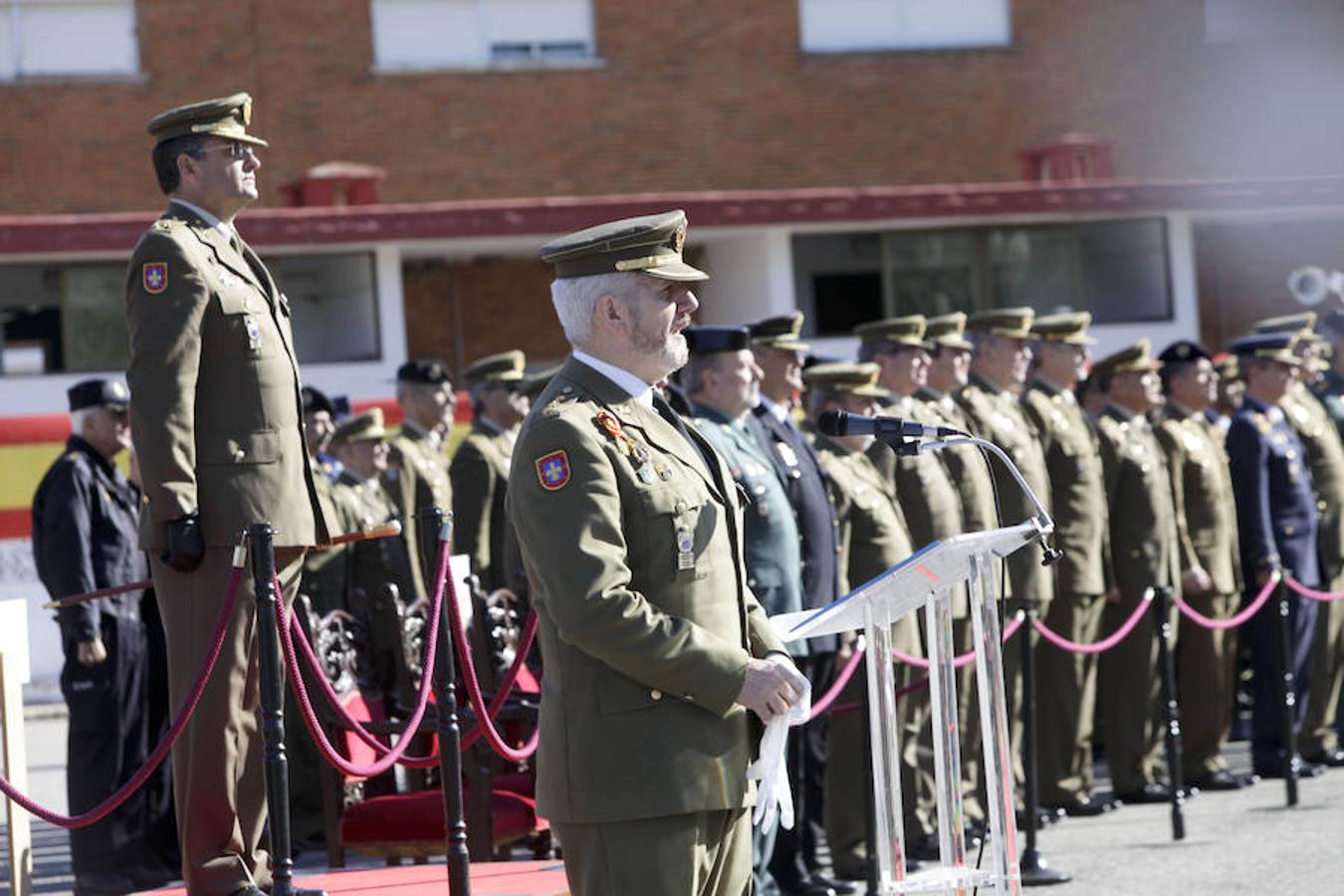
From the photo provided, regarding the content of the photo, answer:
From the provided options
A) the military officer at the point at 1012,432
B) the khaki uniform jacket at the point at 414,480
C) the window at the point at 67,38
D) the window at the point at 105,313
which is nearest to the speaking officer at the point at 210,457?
the military officer at the point at 1012,432

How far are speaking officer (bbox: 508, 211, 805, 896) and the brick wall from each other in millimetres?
20497

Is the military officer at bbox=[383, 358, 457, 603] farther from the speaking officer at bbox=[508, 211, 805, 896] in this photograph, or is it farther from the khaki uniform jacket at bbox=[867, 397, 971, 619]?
the speaking officer at bbox=[508, 211, 805, 896]

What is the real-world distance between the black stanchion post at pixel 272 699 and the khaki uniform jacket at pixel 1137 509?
18.8 ft

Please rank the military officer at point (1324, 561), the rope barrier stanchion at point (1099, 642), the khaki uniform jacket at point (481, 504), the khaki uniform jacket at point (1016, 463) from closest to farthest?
the rope barrier stanchion at point (1099, 642), the khaki uniform jacket at point (1016, 463), the khaki uniform jacket at point (481, 504), the military officer at point (1324, 561)

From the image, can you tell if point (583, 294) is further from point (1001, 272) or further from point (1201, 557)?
point (1001, 272)

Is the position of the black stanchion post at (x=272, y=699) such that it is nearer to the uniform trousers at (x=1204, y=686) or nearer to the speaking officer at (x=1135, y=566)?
the speaking officer at (x=1135, y=566)

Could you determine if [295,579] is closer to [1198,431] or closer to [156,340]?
[156,340]

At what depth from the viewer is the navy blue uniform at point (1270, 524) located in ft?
35.2

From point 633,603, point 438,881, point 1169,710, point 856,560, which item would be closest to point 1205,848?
point 1169,710

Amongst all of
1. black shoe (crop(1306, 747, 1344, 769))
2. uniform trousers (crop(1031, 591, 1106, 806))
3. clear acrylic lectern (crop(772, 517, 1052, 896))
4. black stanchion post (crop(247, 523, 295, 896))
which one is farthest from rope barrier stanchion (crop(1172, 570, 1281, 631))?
black stanchion post (crop(247, 523, 295, 896))

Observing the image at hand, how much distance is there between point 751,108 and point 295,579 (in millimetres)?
20240

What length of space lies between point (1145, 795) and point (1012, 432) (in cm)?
184

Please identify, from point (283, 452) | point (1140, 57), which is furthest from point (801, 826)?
point (1140, 57)

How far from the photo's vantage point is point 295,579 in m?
5.87
